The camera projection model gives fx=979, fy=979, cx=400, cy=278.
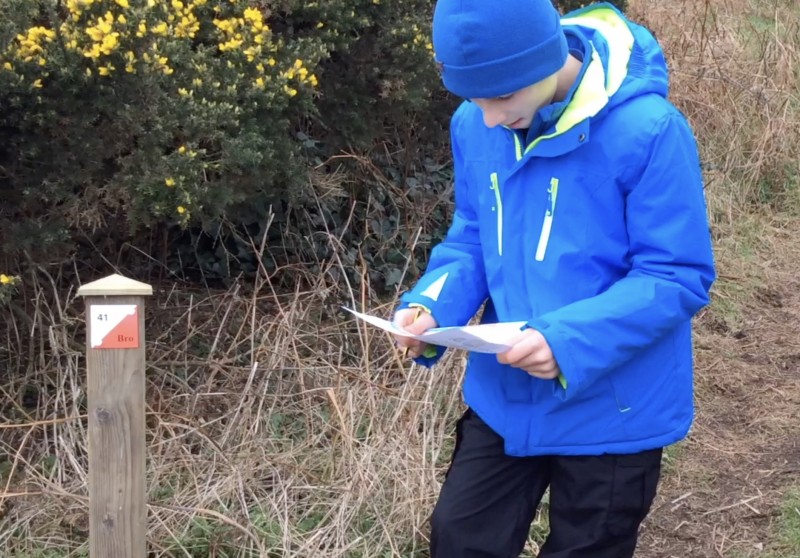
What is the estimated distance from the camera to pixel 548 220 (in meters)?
2.04

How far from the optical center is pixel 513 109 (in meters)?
1.98

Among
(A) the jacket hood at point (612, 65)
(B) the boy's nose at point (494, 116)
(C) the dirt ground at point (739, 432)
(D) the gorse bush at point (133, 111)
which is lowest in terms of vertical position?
(C) the dirt ground at point (739, 432)

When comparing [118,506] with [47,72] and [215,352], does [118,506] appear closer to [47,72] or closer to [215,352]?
[47,72]

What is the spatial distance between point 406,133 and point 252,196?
147 centimetres

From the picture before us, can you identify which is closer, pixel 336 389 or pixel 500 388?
pixel 500 388

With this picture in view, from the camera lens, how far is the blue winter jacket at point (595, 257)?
1.92 meters

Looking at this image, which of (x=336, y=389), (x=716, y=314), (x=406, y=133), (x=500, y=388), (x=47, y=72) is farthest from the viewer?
(x=716, y=314)

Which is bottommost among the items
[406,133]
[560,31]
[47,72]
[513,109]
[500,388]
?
[406,133]

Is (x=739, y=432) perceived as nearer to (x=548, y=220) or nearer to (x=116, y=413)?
(x=548, y=220)

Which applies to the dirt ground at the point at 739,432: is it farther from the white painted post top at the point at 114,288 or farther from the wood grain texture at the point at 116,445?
the white painted post top at the point at 114,288

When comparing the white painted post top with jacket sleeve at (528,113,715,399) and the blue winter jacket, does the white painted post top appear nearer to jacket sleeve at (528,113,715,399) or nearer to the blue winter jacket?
the blue winter jacket

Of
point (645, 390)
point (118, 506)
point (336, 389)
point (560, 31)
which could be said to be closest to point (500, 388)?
point (645, 390)

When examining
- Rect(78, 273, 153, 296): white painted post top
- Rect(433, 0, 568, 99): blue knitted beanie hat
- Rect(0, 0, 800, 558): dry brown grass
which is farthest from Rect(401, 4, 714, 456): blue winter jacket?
Rect(0, 0, 800, 558): dry brown grass

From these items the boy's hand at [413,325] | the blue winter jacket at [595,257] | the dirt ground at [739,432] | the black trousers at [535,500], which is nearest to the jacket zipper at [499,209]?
the blue winter jacket at [595,257]
